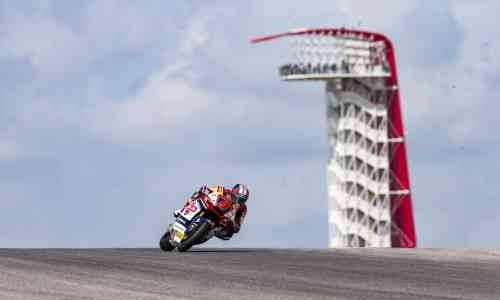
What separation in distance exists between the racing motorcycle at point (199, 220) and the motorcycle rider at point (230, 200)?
0.14ft

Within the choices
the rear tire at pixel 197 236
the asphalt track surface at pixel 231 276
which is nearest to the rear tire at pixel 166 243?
the asphalt track surface at pixel 231 276

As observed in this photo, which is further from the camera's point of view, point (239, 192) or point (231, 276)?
point (239, 192)

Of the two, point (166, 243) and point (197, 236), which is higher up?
point (197, 236)

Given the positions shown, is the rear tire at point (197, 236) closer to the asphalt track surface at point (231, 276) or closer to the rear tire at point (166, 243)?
the asphalt track surface at point (231, 276)

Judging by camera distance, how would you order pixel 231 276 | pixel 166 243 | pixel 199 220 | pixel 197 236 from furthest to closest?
pixel 166 243, pixel 199 220, pixel 197 236, pixel 231 276

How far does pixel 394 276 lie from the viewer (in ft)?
83.3

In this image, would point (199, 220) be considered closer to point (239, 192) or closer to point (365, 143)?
point (239, 192)

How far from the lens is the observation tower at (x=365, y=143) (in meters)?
111

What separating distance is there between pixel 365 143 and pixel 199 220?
83348 mm

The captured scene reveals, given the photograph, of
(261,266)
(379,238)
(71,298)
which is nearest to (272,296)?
(71,298)

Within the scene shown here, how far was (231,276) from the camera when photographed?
22.9m

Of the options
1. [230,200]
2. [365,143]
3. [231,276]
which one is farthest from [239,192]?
[365,143]

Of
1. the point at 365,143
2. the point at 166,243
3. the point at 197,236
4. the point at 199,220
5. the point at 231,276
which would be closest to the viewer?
the point at 231,276

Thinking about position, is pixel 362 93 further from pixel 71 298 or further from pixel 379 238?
pixel 71 298
